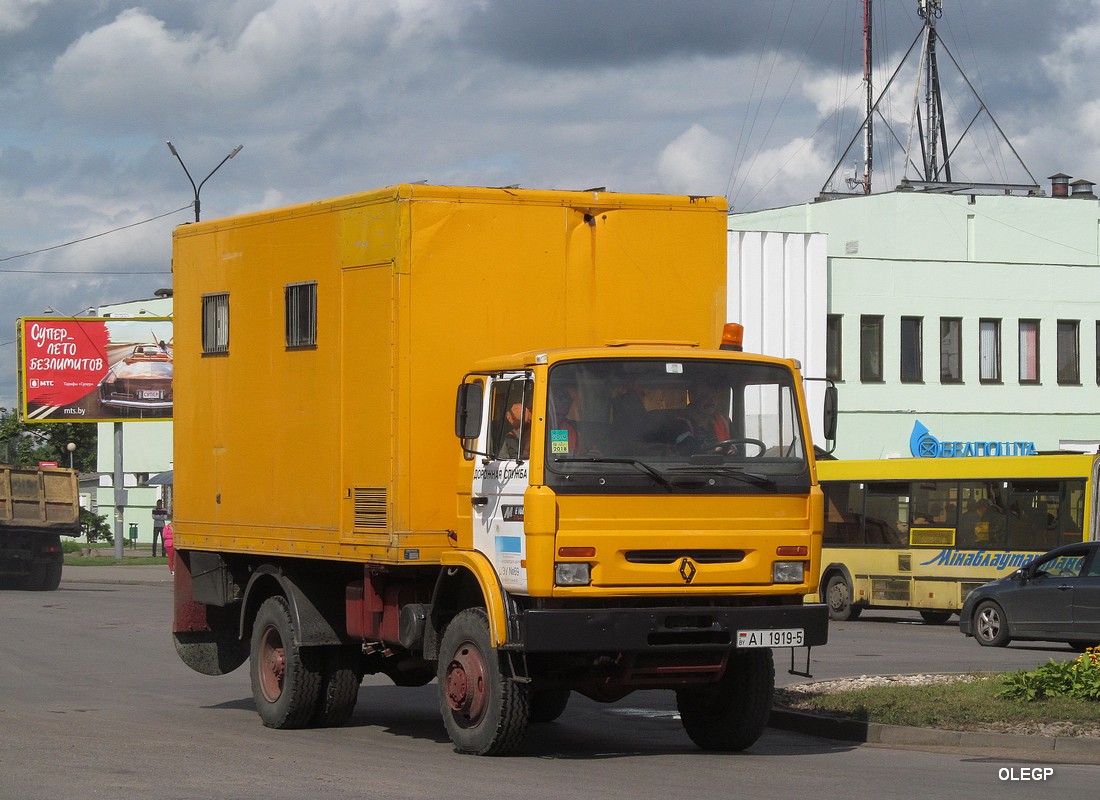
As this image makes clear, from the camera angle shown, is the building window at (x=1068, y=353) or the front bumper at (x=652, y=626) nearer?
the front bumper at (x=652, y=626)

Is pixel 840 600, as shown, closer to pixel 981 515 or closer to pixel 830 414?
pixel 981 515

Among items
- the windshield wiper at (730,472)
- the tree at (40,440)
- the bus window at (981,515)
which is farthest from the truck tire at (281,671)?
the tree at (40,440)

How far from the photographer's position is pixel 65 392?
53.7 metres

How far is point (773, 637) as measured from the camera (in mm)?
10281

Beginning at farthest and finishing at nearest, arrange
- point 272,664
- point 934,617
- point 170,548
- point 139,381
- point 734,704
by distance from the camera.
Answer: point 139,381
point 934,617
point 170,548
point 272,664
point 734,704

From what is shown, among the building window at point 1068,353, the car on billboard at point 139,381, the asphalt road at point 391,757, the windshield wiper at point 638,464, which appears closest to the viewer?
the asphalt road at point 391,757

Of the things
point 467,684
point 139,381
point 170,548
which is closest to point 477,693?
point 467,684

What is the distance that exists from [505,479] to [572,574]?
2.56 feet

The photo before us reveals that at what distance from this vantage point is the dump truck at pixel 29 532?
120 ft

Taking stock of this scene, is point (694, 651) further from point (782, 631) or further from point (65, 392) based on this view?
point (65, 392)

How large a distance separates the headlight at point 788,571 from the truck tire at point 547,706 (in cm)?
292

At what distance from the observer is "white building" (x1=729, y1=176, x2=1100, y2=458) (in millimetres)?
43562

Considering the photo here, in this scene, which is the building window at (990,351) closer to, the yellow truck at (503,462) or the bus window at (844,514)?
the bus window at (844,514)

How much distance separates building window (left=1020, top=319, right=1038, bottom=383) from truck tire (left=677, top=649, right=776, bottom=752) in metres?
37.8
